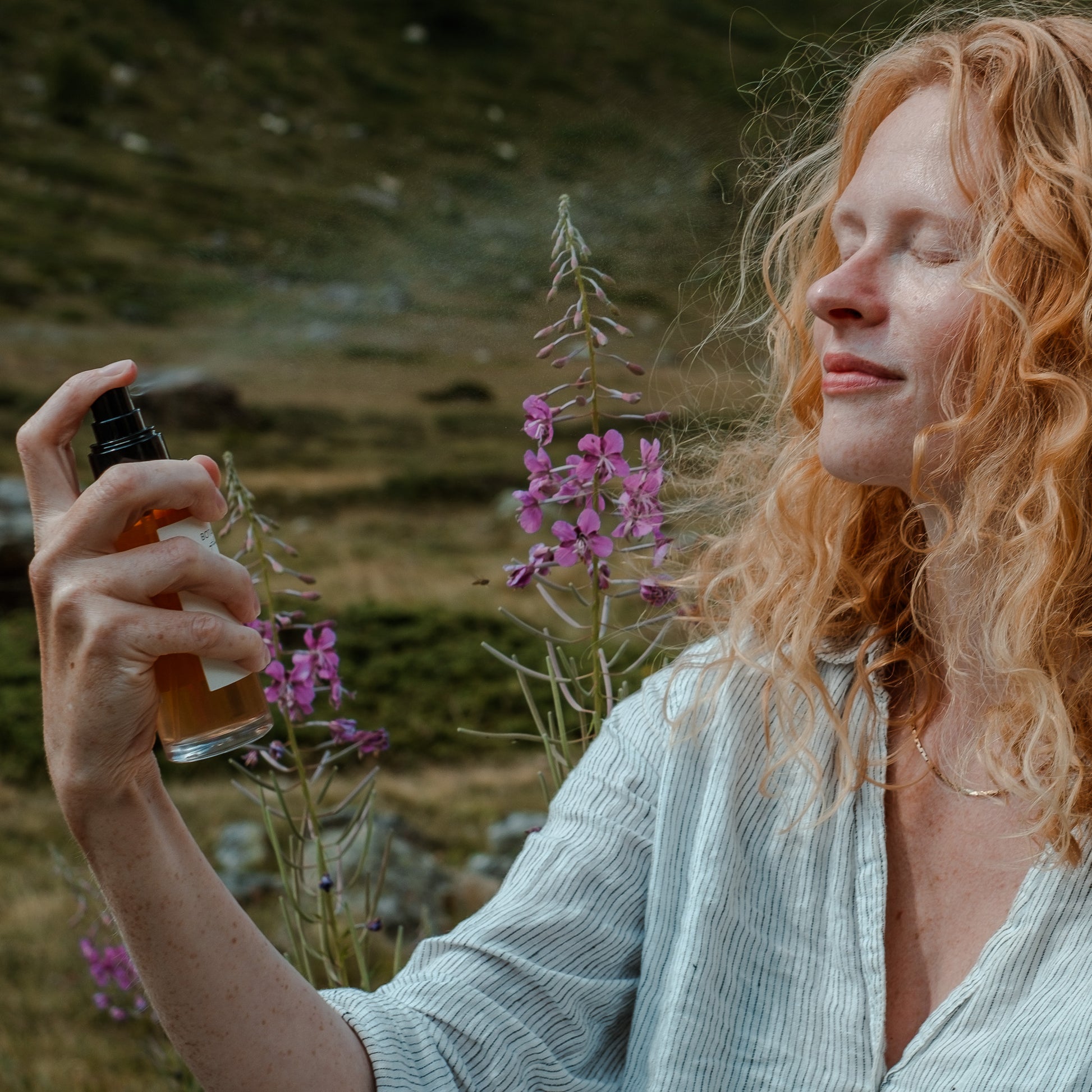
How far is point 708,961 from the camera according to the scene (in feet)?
3.43

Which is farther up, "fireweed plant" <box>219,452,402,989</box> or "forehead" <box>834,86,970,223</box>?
"forehead" <box>834,86,970,223</box>

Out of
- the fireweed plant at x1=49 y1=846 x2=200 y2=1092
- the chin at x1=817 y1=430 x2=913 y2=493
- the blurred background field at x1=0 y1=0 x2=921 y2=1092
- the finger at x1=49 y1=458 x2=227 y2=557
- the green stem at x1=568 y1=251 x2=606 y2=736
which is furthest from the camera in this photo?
the blurred background field at x1=0 y1=0 x2=921 y2=1092

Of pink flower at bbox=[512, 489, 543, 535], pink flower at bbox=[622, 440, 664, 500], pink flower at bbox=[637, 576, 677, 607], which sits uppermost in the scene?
pink flower at bbox=[622, 440, 664, 500]

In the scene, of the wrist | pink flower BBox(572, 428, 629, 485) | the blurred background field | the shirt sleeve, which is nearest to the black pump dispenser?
the wrist

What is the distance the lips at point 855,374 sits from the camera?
104cm

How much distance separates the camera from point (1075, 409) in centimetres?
105

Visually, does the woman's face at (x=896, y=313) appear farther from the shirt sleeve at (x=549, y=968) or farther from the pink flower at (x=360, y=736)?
the pink flower at (x=360, y=736)

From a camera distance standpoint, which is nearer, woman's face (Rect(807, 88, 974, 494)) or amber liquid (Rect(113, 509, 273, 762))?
amber liquid (Rect(113, 509, 273, 762))

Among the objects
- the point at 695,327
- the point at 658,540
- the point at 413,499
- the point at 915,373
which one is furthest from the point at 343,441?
the point at 915,373

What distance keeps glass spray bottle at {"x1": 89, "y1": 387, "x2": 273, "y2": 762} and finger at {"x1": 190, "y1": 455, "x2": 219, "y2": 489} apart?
29 millimetres

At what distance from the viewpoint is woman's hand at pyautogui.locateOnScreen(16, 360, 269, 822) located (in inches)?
28.9

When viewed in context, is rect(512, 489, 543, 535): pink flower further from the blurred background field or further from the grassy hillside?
the grassy hillside

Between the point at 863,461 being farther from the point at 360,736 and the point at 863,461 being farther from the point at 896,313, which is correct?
the point at 360,736

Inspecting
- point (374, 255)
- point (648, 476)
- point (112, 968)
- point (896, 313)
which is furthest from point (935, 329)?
point (374, 255)
